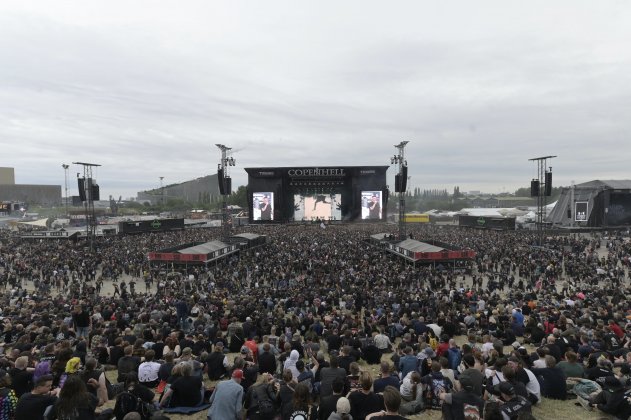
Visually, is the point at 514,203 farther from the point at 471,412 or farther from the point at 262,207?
the point at 471,412

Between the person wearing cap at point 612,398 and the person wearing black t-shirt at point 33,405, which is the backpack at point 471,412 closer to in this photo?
the person wearing cap at point 612,398

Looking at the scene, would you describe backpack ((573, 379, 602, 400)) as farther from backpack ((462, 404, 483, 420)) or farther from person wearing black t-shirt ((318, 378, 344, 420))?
person wearing black t-shirt ((318, 378, 344, 420))

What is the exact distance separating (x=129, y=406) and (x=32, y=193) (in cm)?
17927

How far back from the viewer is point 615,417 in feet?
18.2

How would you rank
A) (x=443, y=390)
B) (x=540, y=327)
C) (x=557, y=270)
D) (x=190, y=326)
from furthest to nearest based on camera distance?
(x=557, y=270), (x=190, y=326), (x=540, y=327), (x=443, y=390)

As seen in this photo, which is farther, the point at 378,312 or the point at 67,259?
the point at 67,259

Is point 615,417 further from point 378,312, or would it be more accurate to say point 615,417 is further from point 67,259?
point 67,259

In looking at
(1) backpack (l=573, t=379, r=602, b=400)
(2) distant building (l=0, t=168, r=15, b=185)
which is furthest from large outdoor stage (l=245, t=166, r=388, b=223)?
(2) distant building (l=0, t=168, r=15, b=185)

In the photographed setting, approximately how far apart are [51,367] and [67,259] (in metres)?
28.6

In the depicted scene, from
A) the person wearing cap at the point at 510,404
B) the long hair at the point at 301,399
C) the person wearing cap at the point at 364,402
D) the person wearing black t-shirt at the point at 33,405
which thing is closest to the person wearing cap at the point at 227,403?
the long hair at the point at 301,399

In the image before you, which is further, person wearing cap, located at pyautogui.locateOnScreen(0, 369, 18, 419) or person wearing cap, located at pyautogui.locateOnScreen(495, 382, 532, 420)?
person wearing cap, located at pyautogui.locateOnScreen(495, 382, 532, 420)

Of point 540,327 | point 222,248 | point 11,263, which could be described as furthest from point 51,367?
point 11,263

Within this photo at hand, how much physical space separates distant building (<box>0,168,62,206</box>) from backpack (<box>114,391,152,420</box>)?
17172 centimetres

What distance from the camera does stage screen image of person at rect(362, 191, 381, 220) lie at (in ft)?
205
